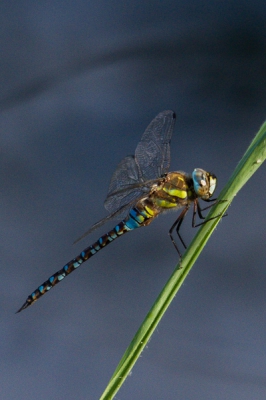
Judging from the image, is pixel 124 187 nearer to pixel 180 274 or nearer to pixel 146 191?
pixel 146 191

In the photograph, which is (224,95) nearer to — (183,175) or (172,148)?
(172,148)

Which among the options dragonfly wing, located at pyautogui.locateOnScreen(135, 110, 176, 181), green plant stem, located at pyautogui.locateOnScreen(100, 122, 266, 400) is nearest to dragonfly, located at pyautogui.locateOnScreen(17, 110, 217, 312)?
dragonfly wing, located at pyautogui.locateOnScreen(135, 110, 176, 181)

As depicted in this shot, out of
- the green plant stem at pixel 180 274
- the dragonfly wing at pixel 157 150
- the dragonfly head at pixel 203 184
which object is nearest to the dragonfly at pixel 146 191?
the dragonfly wing at pixel 157 150

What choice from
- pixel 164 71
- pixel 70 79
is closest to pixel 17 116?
pixel 70 79

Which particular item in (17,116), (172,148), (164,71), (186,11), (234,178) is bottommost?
(234,178)

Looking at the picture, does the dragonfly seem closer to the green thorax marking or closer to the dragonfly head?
the green thorax marking

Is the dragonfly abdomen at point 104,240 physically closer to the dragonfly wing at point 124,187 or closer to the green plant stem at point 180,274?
the dragonfly wing at point 124,187
